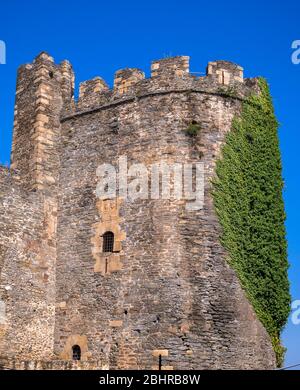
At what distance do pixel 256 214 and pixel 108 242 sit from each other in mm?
4284

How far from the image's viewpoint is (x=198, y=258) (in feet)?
59.8

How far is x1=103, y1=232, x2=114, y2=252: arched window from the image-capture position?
19188 millimetres

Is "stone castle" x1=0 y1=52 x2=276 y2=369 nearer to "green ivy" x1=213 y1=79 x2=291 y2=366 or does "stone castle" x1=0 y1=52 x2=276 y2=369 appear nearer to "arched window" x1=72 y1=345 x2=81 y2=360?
"arched window" x1=72 y1=345 x2=81 y2=360

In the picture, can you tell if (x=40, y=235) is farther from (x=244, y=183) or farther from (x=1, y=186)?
(x=244, y=183)

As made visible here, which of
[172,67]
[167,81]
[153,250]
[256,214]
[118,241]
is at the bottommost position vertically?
[153,250]

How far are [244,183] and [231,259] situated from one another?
2.32 meters

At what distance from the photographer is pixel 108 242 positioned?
19281mm

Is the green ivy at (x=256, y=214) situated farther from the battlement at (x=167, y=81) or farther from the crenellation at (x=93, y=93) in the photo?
the crenellation at (x=93, y=93)

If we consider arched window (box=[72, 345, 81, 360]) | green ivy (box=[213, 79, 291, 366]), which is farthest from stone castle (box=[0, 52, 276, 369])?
green ivy (box=[213, 79, 291, 366])

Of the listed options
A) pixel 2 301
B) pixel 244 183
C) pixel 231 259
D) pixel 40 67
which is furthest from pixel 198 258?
pixel 40 67

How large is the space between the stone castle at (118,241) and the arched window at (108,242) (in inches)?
1.7

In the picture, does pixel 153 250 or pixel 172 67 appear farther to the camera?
pixel 172 67

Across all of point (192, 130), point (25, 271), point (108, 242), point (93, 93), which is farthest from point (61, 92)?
point (25, 271)

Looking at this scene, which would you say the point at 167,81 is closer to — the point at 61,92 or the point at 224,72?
the point at 224,72
